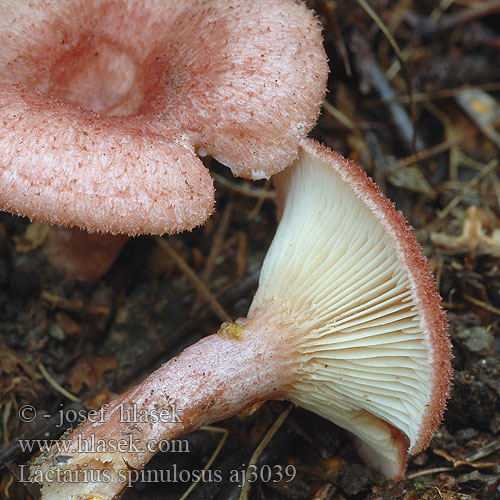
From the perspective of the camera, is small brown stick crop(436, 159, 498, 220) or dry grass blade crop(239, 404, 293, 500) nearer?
dry grass blade crop(239, 404, 293, 500)

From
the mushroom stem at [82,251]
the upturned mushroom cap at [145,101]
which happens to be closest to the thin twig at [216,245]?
the mushroom stem at [82,251]

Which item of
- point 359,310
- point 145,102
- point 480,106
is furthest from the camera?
point 480,106

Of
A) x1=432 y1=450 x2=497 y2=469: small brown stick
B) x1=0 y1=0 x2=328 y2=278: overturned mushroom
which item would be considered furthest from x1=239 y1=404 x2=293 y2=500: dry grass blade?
x1=0 y1=0 x2=328 y2=278: overturned mushroom

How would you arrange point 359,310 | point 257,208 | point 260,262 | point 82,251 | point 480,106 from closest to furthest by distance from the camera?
point 359,310 → point 82,251 → point 260,262 → point 257,208 → point 480,106

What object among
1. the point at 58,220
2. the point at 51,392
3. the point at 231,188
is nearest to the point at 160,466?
the point at 51,392

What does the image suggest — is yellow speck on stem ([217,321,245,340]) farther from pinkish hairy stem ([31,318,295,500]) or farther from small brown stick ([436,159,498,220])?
small brown stick ([436,159,498,220])

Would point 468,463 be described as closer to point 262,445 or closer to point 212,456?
point 262,445

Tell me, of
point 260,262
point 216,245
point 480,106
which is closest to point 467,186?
point 480,106

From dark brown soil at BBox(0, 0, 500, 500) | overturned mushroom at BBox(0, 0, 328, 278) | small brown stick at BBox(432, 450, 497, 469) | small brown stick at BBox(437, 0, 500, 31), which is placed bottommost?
small brown stick at BBox(432, 450, 497, 469)
